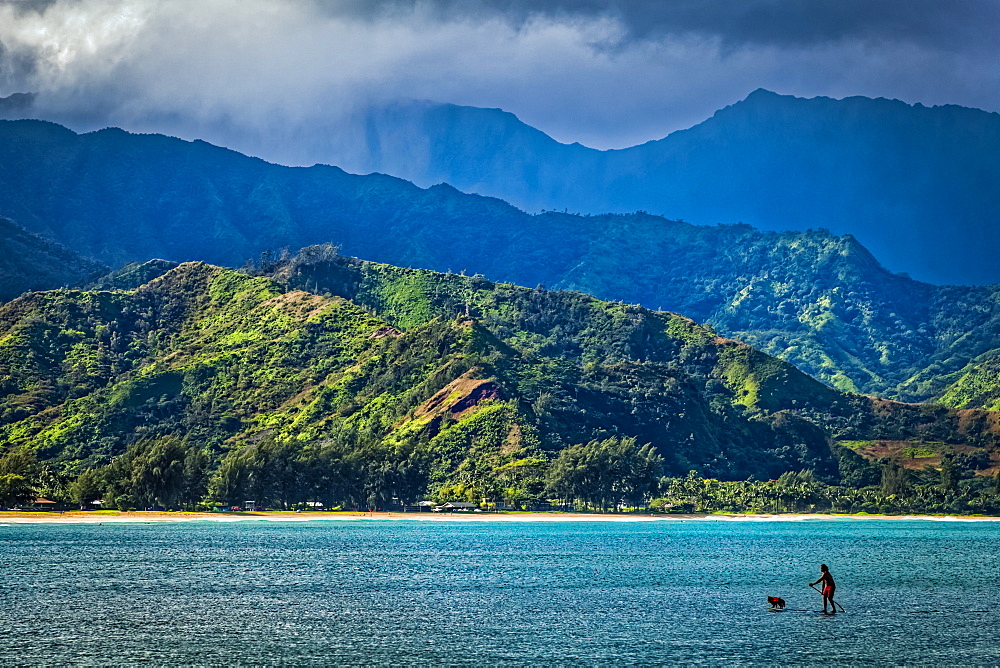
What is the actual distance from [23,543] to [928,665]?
5123 inches

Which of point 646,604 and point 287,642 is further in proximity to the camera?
point 646,604

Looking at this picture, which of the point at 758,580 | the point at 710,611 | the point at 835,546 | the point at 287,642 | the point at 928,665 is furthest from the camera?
the point at 835,546

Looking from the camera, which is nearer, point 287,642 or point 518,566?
point 287,642

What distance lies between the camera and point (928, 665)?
6119 centimetres

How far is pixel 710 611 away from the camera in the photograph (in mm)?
83062

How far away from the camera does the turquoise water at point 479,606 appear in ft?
213

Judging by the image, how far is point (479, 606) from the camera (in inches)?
3381

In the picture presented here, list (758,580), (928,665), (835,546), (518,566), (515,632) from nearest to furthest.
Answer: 1. (928,665)
2. (515,632)
3. (758,580)
4. (518,566)
5. (835,546)

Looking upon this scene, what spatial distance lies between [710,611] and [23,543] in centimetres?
10916

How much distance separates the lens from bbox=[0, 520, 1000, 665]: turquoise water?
213 ft

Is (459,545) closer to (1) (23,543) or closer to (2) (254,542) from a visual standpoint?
(2) (254,542)

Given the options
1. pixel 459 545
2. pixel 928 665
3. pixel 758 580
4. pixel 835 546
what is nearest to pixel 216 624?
pixel 928 665

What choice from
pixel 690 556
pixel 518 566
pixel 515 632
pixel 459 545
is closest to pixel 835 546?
pixel 690 556

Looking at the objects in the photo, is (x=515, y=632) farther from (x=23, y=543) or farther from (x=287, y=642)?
(x=23, y=543)
